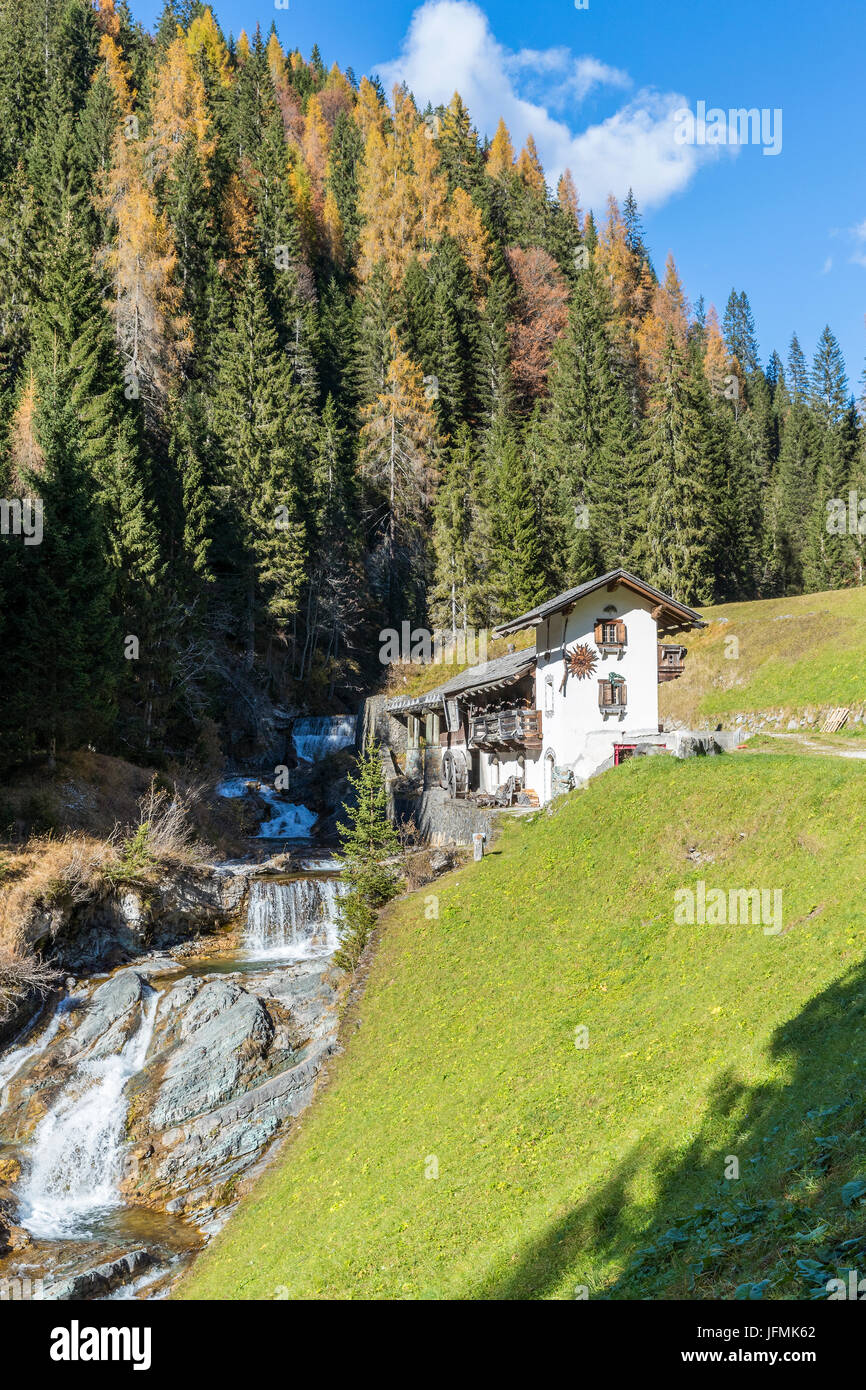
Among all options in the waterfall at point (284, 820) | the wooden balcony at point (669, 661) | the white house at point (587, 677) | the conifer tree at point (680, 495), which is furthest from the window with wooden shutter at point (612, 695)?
the conifer tree at point (680, 495)

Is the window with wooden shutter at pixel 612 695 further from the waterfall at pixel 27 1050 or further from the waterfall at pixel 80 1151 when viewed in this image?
the waterfall at pixel 27 1050

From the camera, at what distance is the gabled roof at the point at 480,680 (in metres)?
37.1

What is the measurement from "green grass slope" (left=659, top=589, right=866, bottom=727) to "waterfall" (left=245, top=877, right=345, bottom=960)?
24.9 meters

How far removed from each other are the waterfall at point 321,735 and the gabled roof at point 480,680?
5277 millimetres

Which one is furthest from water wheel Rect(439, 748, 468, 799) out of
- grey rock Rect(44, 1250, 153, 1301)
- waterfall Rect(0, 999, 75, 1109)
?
grey rock Rect(44, 1250, 153, 1301)

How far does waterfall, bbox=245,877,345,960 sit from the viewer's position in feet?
98.9

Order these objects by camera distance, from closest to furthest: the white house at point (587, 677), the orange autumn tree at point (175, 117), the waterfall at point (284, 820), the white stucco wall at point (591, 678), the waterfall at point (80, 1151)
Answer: the waterfall at point (80, 1151)
the white house at point (587, 677)
the white stucco wall at point (591, 678)
the waterfall at point (284, 820)
the orange autumn tree at point (175, 117)

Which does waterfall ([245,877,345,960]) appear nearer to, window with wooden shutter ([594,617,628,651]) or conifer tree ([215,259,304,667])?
window with wooden shutter ([594,617,628,651])

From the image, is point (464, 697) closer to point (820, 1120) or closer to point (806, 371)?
point (820, 1120)

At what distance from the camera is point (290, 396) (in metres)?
60.6

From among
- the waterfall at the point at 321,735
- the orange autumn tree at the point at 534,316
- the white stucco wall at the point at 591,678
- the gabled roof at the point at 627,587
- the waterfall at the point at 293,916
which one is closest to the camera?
the waterfall at the point at 293,916

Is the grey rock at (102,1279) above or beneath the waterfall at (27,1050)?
beneath

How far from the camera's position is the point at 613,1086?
44.0 feet

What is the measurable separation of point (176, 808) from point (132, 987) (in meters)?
13.1
